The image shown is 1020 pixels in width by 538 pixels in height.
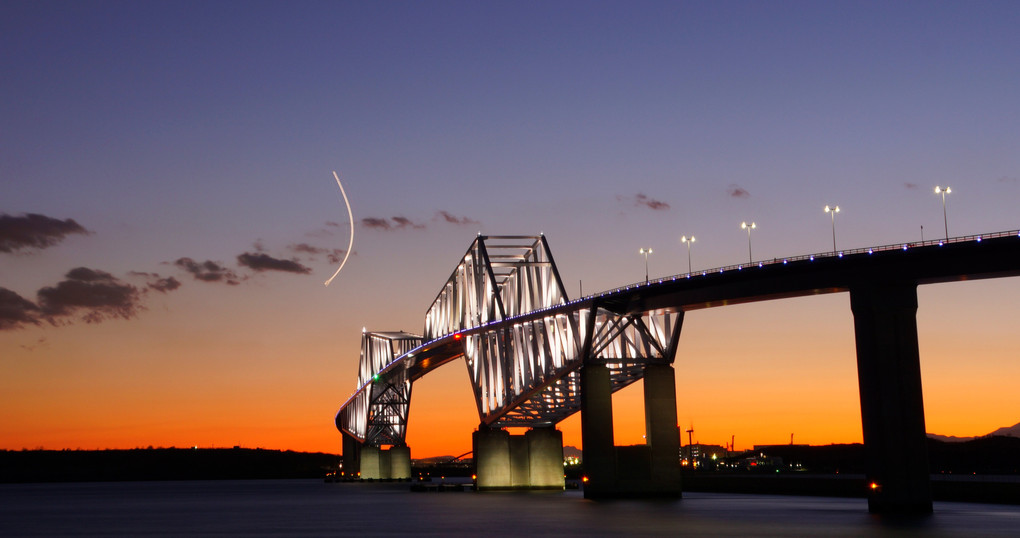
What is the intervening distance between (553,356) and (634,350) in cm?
738

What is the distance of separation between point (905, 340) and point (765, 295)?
42.8 ft

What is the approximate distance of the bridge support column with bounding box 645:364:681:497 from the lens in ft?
271

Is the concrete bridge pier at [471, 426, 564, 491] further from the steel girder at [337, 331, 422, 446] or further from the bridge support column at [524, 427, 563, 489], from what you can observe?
the steel girder at [337, 331, 422, 446]

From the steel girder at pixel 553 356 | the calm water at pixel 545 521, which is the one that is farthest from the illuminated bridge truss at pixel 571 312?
the calm water at pixel 545 521

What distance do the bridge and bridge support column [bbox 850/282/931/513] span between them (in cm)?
6

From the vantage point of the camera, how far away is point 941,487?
88.6m

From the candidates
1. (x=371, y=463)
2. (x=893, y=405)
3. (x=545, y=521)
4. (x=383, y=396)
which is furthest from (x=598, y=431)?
(x=371, y=463)

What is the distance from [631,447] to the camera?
279ft

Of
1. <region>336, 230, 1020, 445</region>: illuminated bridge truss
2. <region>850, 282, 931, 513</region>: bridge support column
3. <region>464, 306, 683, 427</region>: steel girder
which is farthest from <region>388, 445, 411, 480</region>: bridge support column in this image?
<region>850, 282, 931, 513</region>: bridge support column

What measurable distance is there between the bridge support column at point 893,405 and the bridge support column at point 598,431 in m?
26.0

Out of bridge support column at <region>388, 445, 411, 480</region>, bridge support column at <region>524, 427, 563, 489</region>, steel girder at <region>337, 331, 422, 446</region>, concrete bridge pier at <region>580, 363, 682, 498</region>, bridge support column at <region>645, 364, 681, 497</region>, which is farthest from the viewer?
bridge support column at <region>388, 445, 411, 480</region>

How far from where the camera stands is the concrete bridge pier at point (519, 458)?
11300cm

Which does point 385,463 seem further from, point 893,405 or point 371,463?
point 893,405

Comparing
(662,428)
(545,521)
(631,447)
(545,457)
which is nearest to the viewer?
(545,521)
